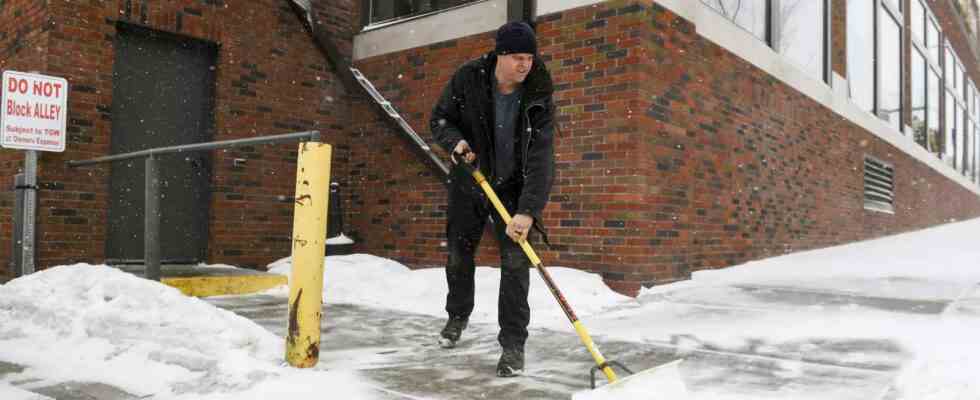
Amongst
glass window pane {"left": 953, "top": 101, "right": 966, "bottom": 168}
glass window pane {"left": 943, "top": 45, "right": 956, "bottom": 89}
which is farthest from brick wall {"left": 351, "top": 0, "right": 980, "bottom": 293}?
glass window pane {"left": 953, "top": 101, "right": 966, "bottom": 168}

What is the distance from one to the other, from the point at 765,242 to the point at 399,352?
552cm

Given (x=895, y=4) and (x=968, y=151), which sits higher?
(x=895, y=4)

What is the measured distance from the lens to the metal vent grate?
12416 mm

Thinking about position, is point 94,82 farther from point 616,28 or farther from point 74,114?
point 616,28

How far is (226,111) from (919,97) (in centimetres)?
1777

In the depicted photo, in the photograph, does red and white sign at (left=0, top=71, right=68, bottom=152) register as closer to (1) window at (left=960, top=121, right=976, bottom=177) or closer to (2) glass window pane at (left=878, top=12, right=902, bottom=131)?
(2) glass window pane at (left=878, top=12, right=902, bottom=131)

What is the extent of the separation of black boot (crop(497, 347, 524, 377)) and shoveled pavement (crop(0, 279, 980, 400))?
0.05m

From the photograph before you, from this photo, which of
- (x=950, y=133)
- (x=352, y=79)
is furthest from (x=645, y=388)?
(x=950, y=133)

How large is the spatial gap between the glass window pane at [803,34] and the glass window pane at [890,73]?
4979 millimetres

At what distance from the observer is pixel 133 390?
300 cm

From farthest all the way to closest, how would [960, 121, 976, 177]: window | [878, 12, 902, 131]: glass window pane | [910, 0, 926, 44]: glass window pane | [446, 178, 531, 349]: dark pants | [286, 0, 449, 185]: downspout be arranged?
[960, 121, 976, 177]: window < [910, 0, 926, 44]: glass window pane < [878, 12, 902, 131]: glass window pane < [286, 0, 449, 185]: downspout < [446, 178, 531, 349]: dark pants

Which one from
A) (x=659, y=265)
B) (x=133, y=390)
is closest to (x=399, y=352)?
(x=133, y=390)

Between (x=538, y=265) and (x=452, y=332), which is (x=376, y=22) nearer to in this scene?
(x=452, y=332)

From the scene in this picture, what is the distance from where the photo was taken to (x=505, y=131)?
367 cm
